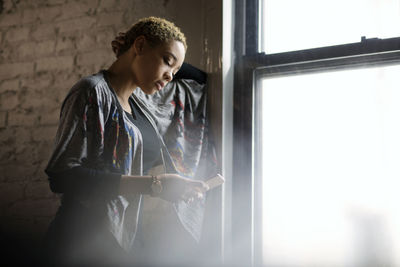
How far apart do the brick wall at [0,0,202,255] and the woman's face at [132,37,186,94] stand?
2.10ft

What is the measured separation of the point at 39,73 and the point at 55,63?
0.10 m

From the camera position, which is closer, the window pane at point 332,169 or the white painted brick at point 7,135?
the window pane at point 332,169


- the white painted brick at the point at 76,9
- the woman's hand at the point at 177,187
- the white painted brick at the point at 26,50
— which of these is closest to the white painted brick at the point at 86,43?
the white painted brick at the point at 76,9

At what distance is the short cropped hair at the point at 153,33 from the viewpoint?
127cm

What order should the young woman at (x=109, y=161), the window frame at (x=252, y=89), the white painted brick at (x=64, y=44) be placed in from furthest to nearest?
the white painted brick at (x=64, y=44) < the window frame at (x=252, y=89) < the young woman at (x=109, y=161)

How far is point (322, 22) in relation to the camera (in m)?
1.74

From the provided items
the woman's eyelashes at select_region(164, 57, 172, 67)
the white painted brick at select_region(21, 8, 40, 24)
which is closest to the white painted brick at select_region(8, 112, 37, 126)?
the white painted brick at select_region(21, 8, 40, 24)

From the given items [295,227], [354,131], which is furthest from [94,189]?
[354,131]

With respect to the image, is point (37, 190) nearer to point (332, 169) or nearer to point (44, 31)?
point (44, 31)

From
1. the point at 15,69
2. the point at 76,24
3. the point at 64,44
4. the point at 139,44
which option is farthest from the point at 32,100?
the point at 139,44

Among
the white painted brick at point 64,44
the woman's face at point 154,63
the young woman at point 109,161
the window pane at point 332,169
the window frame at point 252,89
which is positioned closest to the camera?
the young woman at point 109,161

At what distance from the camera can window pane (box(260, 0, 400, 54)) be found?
64.1 inches

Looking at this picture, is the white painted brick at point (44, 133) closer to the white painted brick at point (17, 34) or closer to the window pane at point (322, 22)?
the white painted brick at point (17, 34)

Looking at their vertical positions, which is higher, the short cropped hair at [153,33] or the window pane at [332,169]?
the short cropped hair at [153,33]
